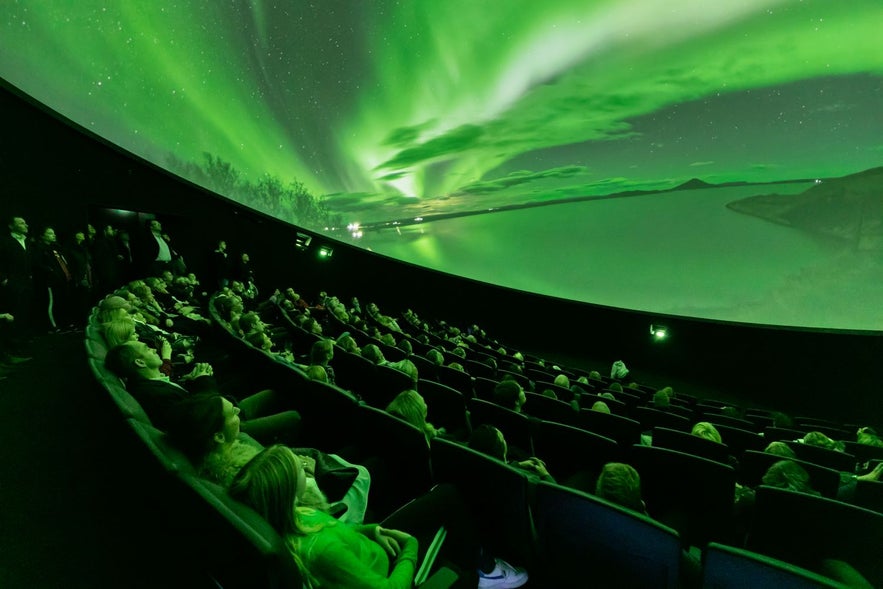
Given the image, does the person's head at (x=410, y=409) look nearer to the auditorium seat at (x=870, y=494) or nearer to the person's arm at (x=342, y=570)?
the person's arm at (x=342, y=570)

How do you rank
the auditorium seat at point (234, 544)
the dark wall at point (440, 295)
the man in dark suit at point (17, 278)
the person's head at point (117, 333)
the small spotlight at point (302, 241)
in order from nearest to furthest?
1. the auditorium seat at point (234, 544)
2. the person's head at point (117, 333)
3. the man in dark suit at point (17, 278)
4. the dark wall at point (440, 295)
5. the small spotlight at point (302, 241)

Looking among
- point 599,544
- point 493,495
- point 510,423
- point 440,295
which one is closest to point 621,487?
point 599,544

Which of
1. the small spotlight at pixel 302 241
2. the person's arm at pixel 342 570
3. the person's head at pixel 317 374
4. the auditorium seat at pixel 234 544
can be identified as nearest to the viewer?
the auditorium seat at pixel 234 544

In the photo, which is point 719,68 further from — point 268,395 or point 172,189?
point 172,189

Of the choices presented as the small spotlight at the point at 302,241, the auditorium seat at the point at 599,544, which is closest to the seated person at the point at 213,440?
the auditorium seat at the point at 599,544

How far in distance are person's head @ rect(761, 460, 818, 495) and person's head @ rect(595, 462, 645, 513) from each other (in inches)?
39.0

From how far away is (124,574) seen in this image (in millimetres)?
1595

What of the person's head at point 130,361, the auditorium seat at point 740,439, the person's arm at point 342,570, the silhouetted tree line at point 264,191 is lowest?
the auditorium seat at point 740,439

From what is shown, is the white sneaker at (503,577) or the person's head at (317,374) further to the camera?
the person's head at (317,374)

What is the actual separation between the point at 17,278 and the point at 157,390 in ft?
14.7

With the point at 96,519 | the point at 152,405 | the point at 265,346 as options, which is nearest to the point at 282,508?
the point at 152,405

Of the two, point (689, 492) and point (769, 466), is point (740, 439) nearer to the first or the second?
point (769, 466)

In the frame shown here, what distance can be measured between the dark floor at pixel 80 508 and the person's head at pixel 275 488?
0.40 meters

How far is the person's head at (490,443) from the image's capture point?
190 cm
